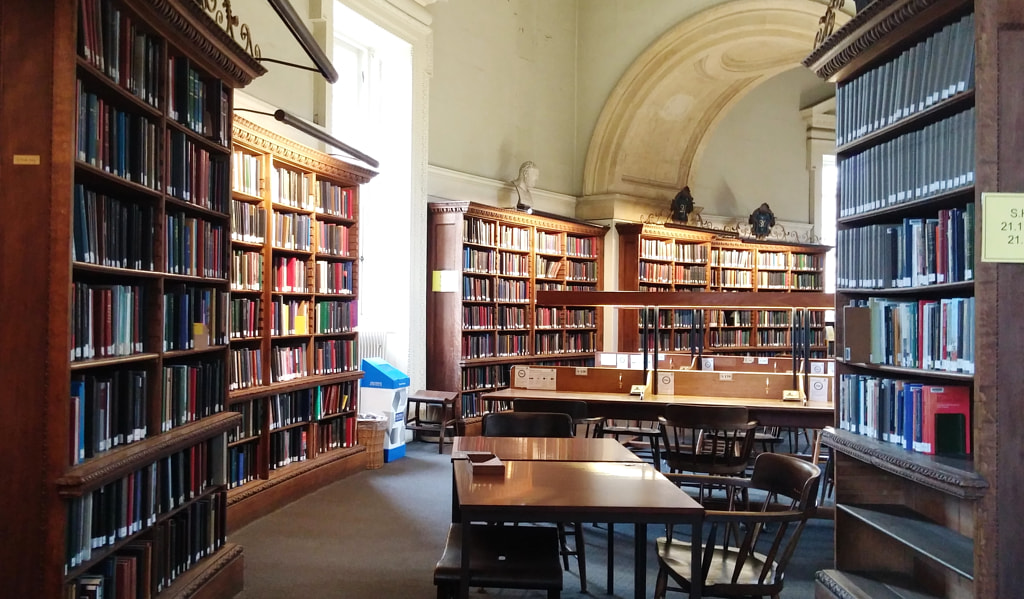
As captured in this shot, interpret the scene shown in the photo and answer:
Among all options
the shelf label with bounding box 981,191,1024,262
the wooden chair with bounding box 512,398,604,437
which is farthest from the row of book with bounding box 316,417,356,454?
the shelf label with bounding box 981,191,1024,262

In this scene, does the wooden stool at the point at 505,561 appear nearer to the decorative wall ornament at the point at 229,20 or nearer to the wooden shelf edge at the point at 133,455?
the wooden shelf edge at the point at 133,455

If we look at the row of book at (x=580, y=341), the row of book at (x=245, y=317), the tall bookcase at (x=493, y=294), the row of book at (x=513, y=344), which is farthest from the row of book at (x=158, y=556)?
the row of book at (x=580, y=341)

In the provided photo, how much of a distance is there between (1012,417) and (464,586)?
193cm

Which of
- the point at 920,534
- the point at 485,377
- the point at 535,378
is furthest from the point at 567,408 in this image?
the point at 485,377

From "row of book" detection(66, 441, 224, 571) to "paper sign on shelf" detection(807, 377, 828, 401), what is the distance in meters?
4.16

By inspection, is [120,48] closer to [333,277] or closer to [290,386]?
[290,386]

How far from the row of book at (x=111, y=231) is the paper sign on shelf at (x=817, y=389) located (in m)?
4.60

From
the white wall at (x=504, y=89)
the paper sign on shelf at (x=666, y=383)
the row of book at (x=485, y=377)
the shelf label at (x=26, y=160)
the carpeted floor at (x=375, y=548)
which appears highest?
the white wall at (x=504, y=89)

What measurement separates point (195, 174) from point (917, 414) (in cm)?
329

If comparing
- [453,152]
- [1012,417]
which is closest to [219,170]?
[1012,417]

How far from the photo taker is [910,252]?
131 inches

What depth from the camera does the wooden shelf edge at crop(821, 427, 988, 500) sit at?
8.85 ft

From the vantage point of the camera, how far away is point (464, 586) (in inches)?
112

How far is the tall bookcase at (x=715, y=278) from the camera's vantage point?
11594mm
